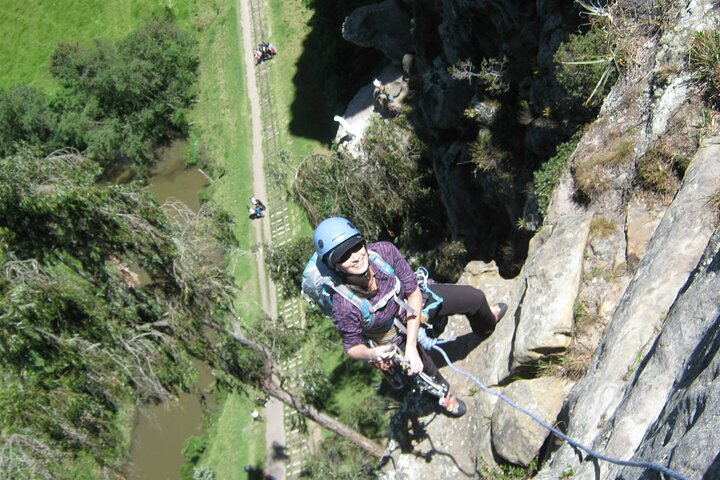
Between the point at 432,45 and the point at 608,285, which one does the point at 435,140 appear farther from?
the point at 608,285

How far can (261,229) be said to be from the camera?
1232 inches

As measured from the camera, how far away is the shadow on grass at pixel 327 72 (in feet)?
106

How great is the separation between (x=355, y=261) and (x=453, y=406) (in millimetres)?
3282

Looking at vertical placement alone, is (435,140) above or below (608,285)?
below

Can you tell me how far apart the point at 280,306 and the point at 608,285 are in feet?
68.0

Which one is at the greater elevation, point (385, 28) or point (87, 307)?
point (385, 28)

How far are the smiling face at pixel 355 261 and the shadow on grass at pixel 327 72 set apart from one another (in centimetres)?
2520

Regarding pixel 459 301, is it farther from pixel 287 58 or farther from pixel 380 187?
pixel 287 58

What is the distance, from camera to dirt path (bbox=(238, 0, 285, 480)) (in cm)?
2438

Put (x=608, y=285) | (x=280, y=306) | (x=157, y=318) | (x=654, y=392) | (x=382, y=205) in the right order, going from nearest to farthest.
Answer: (x=654, y=392) < (x=608, y=285) < (x=157, y=318) < (x=382, y=205) < (x=280, y=306)

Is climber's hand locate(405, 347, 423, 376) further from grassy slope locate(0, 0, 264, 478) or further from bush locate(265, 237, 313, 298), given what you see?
grassy slope locate(0, 0, 264, 478)

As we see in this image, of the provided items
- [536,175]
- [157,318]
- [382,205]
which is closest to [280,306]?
[382,205]

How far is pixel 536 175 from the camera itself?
12.1 meters

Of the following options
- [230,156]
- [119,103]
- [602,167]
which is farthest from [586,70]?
[119,103]
